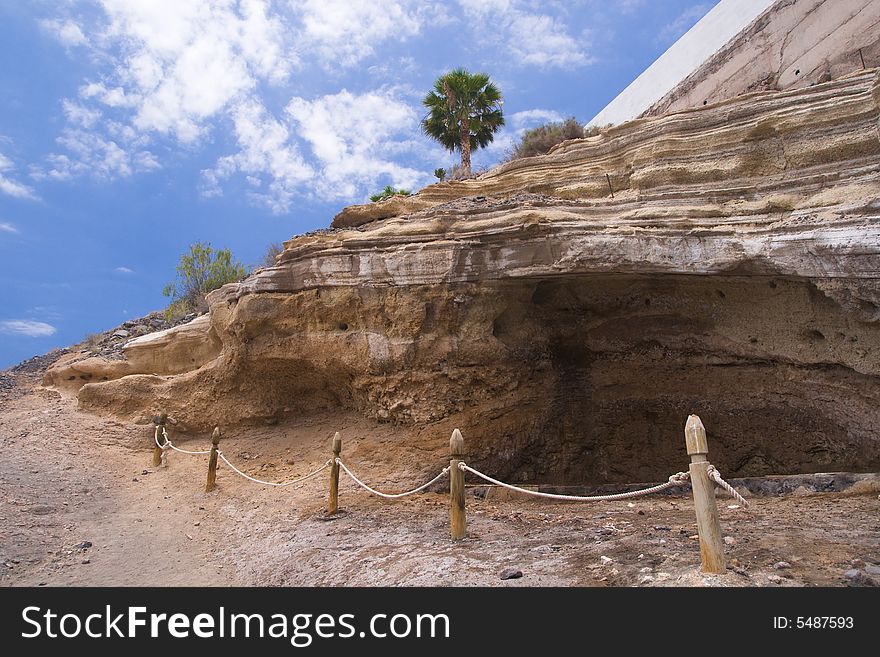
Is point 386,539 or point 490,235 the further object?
point 490,235

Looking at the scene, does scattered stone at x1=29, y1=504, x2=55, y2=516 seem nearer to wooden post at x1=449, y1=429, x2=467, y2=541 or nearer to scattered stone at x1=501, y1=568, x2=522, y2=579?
wooden post at x1=449, y1=429, x2=467, y2=541

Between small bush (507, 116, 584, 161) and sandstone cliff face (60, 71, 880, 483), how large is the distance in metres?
8.55

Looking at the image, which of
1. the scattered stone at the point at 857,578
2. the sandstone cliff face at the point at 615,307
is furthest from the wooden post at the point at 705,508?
the sandstone cliff face at the point at 615,307

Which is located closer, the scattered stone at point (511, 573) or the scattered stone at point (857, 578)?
the scattered stone at point (857, 578)

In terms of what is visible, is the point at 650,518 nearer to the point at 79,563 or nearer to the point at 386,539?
the point at 386,539

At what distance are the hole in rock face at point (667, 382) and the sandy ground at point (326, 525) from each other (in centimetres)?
159

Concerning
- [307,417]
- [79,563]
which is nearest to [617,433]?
[307,417]

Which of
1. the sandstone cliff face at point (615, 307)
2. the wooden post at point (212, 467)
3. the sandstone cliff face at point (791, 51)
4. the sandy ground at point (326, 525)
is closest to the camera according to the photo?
the sandy ground at point (326, 525)

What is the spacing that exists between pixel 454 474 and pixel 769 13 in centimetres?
1370

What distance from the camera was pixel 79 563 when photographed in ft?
20.5

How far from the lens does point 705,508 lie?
3424mm

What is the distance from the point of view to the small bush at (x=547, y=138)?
58.2 feet

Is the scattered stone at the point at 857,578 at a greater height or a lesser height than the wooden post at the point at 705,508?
lesser

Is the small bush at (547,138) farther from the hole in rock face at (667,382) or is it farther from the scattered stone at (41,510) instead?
the scattered stone at (41,510)
